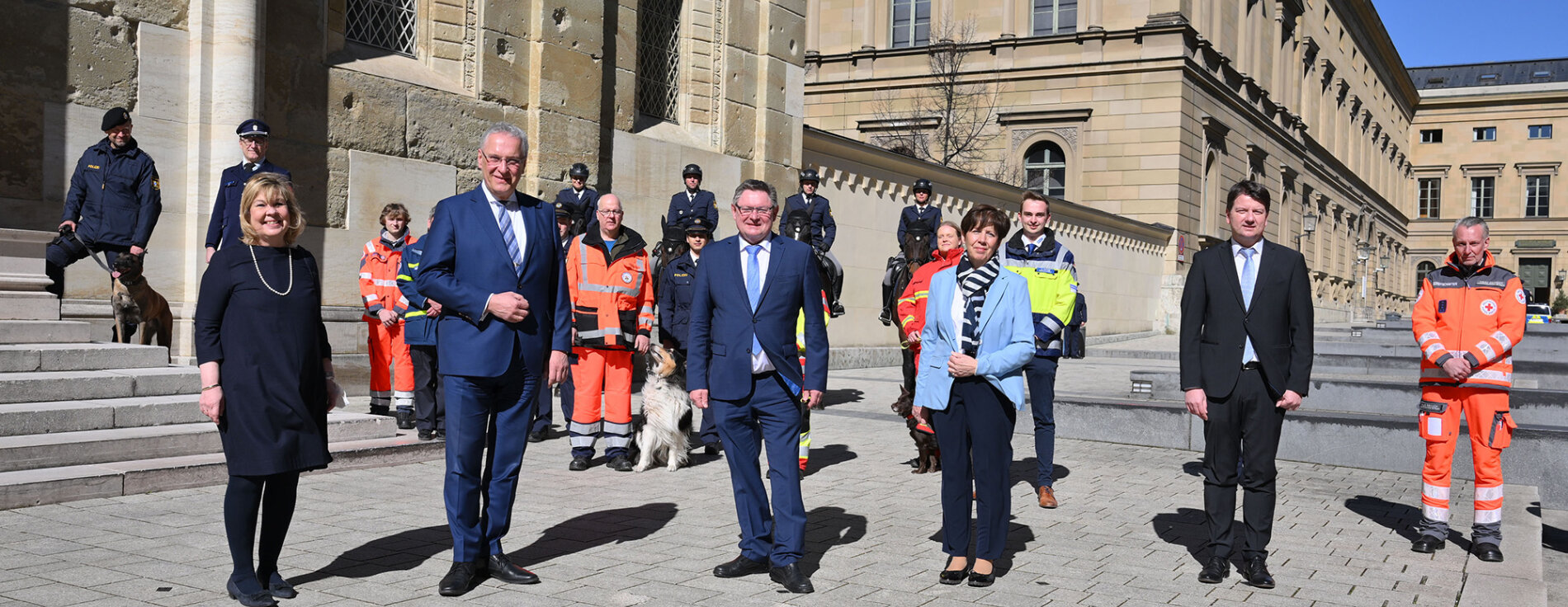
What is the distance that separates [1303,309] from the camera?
5555 mm

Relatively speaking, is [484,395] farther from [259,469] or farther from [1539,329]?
[1539,329]

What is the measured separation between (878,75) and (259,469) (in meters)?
33.5

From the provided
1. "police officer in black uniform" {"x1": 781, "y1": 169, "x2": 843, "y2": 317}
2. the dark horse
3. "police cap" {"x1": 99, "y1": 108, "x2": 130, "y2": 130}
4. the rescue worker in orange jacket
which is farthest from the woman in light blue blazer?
"police officer in black uniform" {"x1": 781, "y1": 169, "x2": 843, "y2": 317}

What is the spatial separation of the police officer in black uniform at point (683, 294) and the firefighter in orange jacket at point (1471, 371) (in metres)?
4.55

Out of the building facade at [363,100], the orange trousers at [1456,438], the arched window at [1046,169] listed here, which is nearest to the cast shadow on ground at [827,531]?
the orange trousers at [1456,438]

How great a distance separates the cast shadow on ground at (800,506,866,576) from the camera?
5.78 meters

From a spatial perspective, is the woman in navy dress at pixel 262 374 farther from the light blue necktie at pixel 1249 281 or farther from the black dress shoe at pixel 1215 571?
the light blue necktie at pixel 1249 281

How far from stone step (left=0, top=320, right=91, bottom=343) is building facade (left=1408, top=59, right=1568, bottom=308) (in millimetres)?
82916

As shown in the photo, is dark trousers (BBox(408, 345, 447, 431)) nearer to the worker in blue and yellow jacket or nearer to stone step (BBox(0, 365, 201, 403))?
stone step (BBox(0, 365, 201, 403))

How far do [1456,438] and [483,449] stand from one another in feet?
16.6

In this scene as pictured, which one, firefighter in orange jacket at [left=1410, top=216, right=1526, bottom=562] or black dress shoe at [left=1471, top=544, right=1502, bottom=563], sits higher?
firefighter in orange jacket at [left=1410, top=216, right=1526, bottom=562]

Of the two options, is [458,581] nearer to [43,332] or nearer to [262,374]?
[262,374]

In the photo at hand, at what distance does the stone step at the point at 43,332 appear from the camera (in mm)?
7656

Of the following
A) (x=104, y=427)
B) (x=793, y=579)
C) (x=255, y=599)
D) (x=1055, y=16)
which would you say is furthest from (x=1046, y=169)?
(x=255, y=599)
